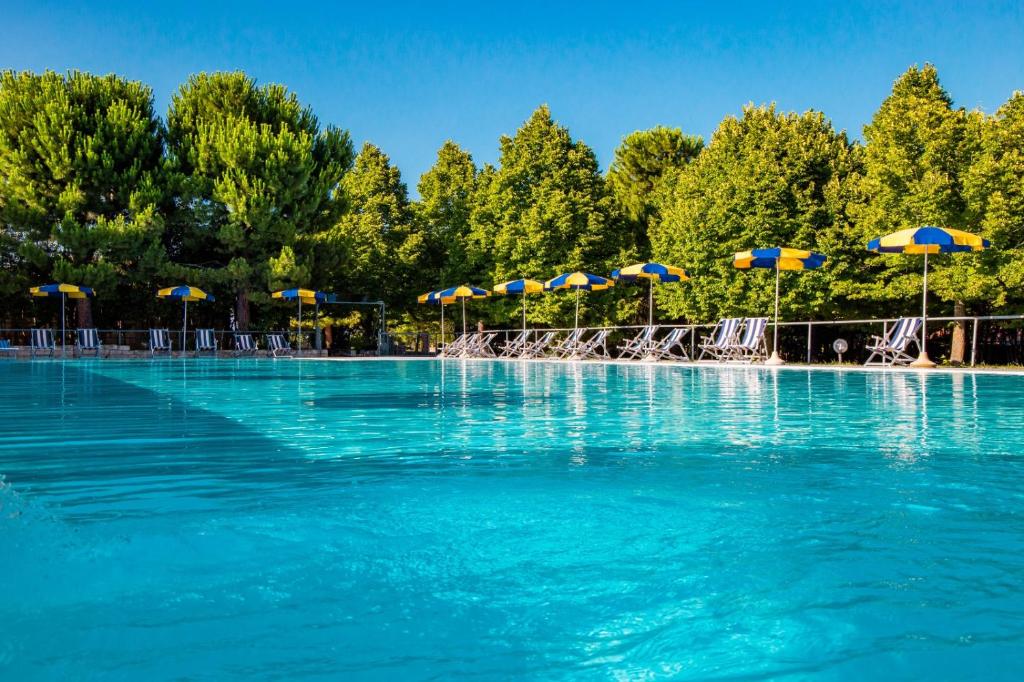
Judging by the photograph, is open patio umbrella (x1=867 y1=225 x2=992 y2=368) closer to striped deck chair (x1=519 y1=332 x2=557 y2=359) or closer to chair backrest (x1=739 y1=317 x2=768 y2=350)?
chair backrest (x1=739 y1=317 x2=768 y2=350)

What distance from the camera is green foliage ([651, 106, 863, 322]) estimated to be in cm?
2177

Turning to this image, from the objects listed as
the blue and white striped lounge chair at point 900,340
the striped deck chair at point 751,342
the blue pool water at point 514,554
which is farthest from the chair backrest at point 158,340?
the blue pool water at point 514,554

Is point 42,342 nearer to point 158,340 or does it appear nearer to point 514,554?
point 158,340

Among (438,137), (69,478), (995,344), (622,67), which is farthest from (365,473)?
(438,137)

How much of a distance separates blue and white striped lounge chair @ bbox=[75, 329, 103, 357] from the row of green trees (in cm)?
186

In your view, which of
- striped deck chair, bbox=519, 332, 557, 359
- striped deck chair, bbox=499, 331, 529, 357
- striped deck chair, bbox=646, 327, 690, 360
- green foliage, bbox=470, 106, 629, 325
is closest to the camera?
striped deck chair, bbox=646, 327, 690, 360

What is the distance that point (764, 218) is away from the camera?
2281cm

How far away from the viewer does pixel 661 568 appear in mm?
2398

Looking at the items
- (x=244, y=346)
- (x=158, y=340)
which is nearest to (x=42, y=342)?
(x=158, y=340)

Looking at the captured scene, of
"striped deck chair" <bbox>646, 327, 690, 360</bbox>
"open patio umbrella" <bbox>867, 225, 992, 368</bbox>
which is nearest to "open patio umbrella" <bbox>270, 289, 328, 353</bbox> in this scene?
"striped deck chair" <bbox>646, 327, 690, 360</bbox>

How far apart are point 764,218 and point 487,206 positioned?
36.9ft

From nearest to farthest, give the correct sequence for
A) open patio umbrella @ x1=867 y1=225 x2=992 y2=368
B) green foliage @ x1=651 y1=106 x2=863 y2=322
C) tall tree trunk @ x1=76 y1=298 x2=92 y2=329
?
open patio umbrella @ x1=867 y1=225 x2=992 y2=368 → green foliage @ x1=651 y1=106 x2=863 y2=322 → tall tree trunk @ x1=76 y1=298 x2=92 y2=329

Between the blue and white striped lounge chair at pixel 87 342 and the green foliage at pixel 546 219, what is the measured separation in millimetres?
13191

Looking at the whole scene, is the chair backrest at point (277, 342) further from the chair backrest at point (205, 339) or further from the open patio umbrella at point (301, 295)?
the chair backrest at point (205, 339)
